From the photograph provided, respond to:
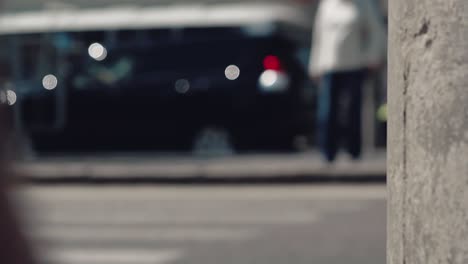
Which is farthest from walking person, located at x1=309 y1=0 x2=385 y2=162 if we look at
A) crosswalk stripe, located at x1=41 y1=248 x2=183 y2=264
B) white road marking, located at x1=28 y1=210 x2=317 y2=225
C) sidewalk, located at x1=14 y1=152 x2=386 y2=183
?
crosswalk stripe, located at x1=41 y1=248 x2=183 y2=264

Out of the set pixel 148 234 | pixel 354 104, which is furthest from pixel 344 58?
pixel 148 234

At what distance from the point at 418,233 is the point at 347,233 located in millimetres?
3967

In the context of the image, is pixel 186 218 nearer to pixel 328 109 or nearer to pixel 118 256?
pixel 118 256

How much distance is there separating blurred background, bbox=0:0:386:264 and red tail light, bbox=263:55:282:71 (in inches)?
0.5

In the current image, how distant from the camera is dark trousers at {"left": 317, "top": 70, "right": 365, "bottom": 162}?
8320mm

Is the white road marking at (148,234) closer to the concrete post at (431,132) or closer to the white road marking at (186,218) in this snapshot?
the white road marking at (186,218)

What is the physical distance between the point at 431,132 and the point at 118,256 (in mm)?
3737

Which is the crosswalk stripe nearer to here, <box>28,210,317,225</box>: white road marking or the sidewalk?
<box>28,210,317,225</box>: white road marking

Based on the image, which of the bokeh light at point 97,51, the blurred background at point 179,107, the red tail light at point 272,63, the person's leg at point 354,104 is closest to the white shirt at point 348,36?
the person's leg at point 354,104

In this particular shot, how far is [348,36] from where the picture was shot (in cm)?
819

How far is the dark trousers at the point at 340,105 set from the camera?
832 cm

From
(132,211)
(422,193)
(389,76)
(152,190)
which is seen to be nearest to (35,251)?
(422,193)

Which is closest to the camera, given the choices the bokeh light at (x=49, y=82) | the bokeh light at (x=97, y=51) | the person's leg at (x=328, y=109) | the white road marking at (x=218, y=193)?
the white road marking at (x=218, y=193)

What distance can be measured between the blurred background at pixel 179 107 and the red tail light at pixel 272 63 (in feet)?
0.04
